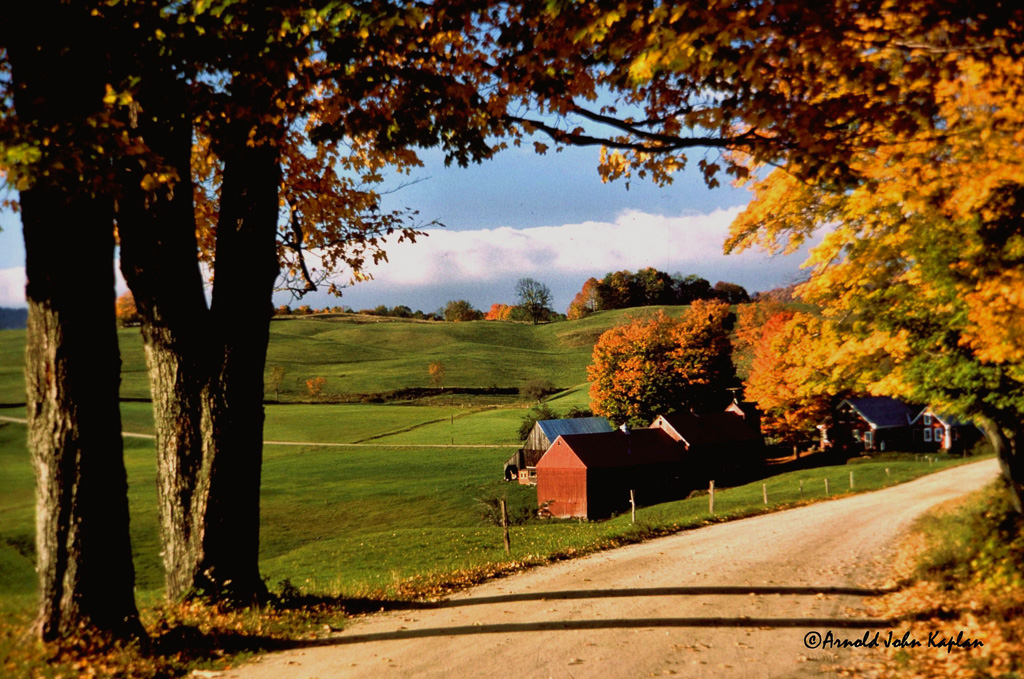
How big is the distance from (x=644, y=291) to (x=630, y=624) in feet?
414

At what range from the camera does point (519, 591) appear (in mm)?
9617

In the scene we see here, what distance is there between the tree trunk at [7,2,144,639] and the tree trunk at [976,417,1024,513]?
14824 mm

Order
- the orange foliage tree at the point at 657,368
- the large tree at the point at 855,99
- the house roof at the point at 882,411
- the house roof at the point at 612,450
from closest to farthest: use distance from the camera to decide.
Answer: the large tree at the point at 855,99
the house roof at the point at 612,450
the orange foliage tree at the point at 657,368
the house roof at the point at 882,411

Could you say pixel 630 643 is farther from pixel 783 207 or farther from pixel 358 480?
pixel 358 480

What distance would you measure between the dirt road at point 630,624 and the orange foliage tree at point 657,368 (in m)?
45.3

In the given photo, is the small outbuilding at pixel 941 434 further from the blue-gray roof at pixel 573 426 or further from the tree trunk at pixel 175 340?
the tree trunk at pixel 175 340

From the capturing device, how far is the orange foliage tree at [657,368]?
58.0 m

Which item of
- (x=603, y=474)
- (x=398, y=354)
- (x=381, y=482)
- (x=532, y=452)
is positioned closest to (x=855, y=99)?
(x=603, y=474)

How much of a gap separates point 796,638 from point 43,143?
899 centimetres

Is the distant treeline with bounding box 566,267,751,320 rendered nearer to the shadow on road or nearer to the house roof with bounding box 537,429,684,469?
the house roof with bounding box 537,429,684,469

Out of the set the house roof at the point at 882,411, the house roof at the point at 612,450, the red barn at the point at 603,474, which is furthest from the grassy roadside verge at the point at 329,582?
the house roof at the point at 882,411

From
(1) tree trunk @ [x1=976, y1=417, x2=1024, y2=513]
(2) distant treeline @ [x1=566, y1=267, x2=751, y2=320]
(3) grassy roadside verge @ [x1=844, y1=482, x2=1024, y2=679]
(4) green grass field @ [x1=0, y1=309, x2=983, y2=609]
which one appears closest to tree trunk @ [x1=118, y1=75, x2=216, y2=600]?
(4) green grass field @ [x1=0, y1=309, x2=983, y2=609]

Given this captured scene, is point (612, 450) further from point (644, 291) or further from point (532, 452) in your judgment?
point (644, 291)

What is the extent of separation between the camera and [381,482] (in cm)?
4716
